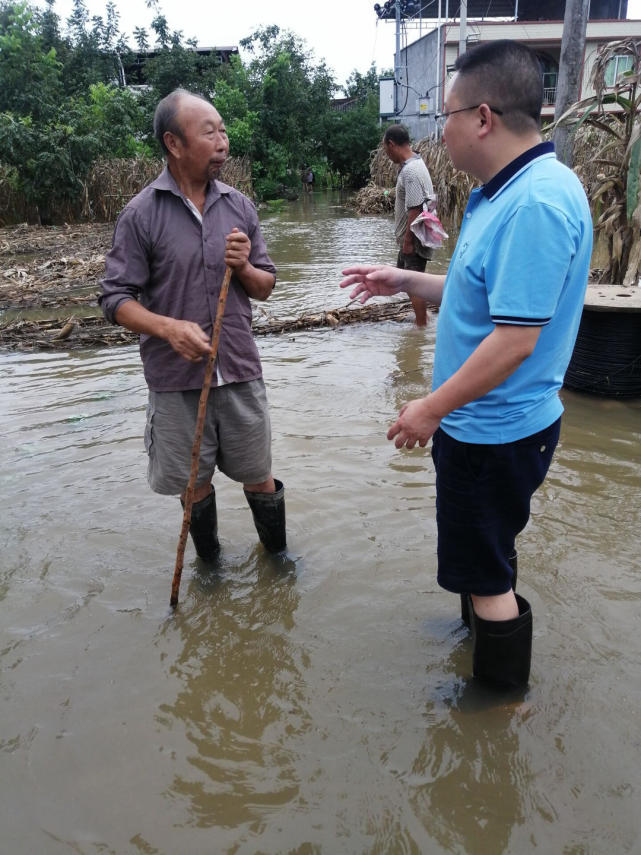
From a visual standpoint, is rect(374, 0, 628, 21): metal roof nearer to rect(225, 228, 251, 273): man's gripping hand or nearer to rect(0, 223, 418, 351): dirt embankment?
rect(0, 223, 418, 351): dirt embankment

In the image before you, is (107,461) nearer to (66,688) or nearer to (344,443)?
(344,443)

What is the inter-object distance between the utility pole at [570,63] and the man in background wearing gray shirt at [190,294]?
3996mm

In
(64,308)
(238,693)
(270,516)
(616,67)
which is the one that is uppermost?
(616,67)

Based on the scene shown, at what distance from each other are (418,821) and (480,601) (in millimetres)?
670

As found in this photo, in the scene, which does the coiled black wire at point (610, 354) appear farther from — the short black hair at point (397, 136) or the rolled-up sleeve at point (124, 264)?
the rolled-up sleeve at point (124, 264)

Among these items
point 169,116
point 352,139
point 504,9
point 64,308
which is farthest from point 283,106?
point 169,116

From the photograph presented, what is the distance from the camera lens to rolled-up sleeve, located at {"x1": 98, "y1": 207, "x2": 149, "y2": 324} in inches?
99.4

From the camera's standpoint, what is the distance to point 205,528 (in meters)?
3.09

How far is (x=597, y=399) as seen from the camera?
4938 mm

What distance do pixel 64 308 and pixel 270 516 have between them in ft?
23.8

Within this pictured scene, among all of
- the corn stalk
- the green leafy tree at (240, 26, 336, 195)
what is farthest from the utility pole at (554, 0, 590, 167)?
the green leafy tree at (240, 26, 336, 195)

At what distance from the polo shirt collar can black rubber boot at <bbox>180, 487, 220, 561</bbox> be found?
6.17 ft

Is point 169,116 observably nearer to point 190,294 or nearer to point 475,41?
point 190,294

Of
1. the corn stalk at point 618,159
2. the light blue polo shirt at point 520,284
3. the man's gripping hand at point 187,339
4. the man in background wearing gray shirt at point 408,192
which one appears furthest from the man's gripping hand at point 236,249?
the man in background wearing gray shirt at point 408,192
